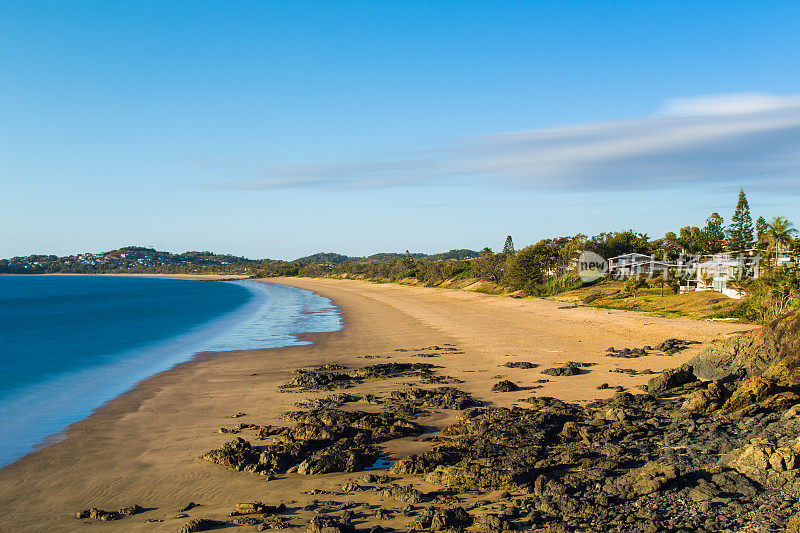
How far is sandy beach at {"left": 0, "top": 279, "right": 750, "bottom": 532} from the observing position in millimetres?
8750

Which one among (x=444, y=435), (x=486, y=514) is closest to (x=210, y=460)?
(x=444, y=435)

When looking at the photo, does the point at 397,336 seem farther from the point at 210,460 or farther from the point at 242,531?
the point at 242,531

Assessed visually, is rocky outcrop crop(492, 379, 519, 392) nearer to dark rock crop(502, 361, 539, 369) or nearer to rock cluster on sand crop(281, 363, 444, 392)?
rock cluster on sand crop(281, 363, 444, 392)

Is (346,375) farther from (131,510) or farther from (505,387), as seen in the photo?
(131,510)

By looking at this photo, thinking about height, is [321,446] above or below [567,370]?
below

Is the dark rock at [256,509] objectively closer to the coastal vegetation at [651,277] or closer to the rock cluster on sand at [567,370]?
the rock cluster on sand at [567,370]

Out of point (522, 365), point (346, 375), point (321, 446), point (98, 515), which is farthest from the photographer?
point (522, 365)

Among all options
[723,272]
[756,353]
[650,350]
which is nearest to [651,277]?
[723,272]

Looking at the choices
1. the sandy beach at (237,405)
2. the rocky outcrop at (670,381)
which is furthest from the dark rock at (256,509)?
the rocky outcrop at (670,381)

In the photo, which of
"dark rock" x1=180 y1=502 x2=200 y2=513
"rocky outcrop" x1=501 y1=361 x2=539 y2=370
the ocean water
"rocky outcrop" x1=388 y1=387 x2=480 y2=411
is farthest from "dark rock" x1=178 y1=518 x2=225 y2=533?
"rocky outcrop" x1=501 y1=361 x2=539 y2=370

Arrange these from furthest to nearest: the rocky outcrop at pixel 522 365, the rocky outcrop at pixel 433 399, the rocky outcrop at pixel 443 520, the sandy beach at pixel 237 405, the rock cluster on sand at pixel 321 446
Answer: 1. the rocky outcrop at pixel 522 365
2. the rocky outcrop at pixel 433 399
3. the rock cluster on sand at pixel 321 446
4. the sandy beach at pixel 237 405
5. the rocky outcrop at pixel 443 520

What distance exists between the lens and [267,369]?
20734mm

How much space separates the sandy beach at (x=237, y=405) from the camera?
8750mm

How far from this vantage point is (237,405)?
15.0 meters
